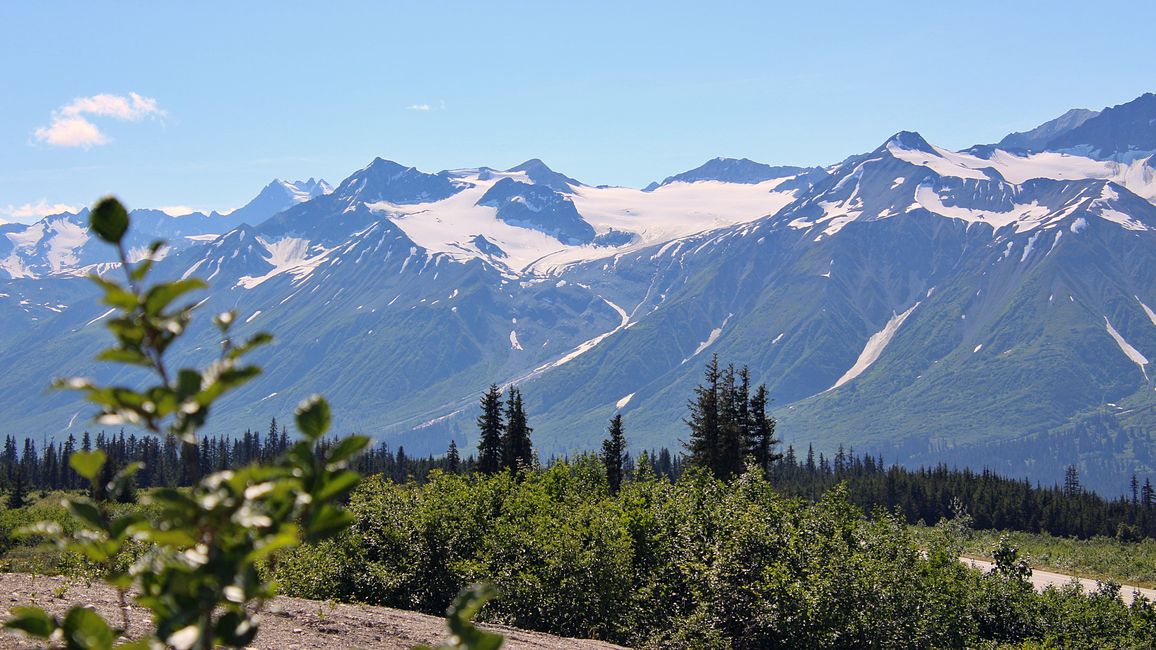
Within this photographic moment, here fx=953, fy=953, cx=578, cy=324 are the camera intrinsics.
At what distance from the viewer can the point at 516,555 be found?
3172 centimetres

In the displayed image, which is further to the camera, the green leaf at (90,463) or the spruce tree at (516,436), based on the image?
the spruce tree at (516,436)

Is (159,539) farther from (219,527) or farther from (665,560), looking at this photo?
(665,560)

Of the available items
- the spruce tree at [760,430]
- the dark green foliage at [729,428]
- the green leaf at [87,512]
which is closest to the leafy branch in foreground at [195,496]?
the green leaf at [87,512]

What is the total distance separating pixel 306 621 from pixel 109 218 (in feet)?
66.8

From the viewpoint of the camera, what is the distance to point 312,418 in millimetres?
2992

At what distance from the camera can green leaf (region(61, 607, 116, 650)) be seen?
9.39 feet

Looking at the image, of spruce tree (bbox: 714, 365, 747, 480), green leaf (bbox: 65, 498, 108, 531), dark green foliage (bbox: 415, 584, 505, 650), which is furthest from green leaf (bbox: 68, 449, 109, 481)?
spruce tree (bbox: 714, 365, 747, 480)

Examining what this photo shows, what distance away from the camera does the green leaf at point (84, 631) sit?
2.86 m

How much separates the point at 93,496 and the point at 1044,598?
39771 mm

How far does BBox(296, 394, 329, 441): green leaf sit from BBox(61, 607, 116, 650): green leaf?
2.66ft

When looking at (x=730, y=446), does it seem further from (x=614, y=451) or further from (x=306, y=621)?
(x=306, y=621)

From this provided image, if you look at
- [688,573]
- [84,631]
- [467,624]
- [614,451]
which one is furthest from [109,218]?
[614,451]

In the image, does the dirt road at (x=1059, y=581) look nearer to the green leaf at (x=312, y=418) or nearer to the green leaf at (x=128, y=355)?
the green leaf at (x=312, y=418)

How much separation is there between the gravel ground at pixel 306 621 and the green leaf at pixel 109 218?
1554 centimetres
